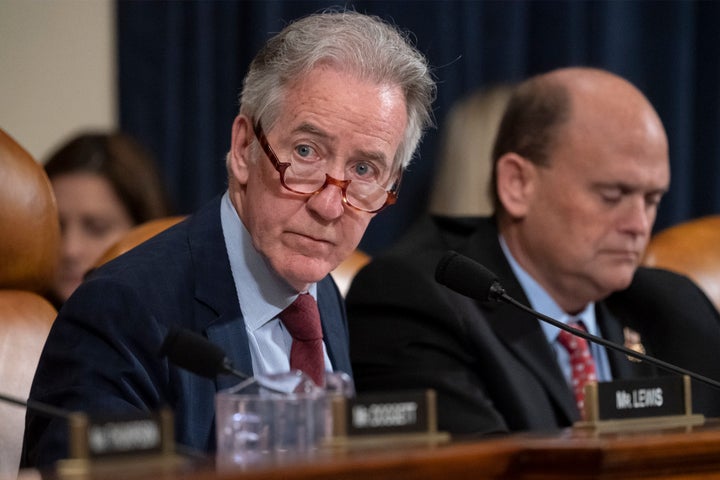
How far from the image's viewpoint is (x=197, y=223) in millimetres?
1838

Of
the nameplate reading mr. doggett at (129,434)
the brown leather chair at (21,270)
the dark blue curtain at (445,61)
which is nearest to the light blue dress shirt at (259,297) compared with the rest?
the brown leather chair at (21,270)

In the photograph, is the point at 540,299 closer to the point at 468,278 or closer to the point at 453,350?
the point at 453,350

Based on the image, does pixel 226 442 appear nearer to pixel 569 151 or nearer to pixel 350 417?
pixel 350 417

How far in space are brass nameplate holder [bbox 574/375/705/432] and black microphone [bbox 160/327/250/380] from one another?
1.32 ft

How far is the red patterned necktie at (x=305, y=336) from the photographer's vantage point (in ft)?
5.98

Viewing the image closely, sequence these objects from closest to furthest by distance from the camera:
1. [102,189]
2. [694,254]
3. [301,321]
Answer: [301,321], [694,254], [102,189]

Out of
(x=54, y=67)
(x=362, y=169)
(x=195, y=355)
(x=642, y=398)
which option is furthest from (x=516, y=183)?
(x=54, y=67)

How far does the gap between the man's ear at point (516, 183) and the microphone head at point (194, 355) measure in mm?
1350

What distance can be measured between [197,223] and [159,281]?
0.18 m

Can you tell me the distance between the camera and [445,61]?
355 cm

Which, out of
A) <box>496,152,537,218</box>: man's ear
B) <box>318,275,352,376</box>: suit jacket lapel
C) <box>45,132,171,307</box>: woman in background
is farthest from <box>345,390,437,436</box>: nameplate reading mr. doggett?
<box>45,132,171,307</box>: woman in background

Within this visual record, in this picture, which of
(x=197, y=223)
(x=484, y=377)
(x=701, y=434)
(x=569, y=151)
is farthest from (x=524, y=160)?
(x=701, y=434)

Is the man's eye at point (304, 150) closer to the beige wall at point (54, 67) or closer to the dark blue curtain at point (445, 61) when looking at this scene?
the dark blue curtain at point (445, 61)

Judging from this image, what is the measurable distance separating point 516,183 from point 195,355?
1397mm
